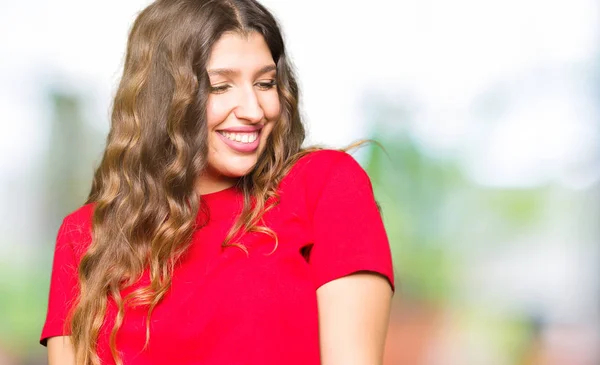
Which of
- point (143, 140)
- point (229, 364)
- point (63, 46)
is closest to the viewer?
point (229, 364)

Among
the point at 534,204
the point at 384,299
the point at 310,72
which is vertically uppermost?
the point at 310,72

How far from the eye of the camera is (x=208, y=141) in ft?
6.95

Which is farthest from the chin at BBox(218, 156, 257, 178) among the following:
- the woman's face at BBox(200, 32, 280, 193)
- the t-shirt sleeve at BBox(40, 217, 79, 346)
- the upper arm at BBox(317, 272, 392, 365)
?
the t-shirt sleeve at BBox(40, 217, 79, 346)

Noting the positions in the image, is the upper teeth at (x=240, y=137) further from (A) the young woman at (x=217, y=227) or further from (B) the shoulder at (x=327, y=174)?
(B) the shoulder at (x=327, y=174)

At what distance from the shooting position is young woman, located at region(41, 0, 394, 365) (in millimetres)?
2006

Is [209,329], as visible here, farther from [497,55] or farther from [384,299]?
[497,55]

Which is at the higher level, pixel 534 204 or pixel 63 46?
pixel 63 46

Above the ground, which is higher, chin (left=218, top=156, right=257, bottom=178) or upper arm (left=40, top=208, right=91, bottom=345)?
chin (left=218, top=156, right=257, bottom=178)

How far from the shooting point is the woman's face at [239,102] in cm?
208

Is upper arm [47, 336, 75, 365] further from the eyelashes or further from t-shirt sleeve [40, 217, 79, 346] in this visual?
the eyelashes

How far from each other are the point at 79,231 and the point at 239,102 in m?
0.56

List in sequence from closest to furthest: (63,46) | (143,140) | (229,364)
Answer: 1. (229,364)
2. (143,140)
3. (63,46)

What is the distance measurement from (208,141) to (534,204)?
2.12 m

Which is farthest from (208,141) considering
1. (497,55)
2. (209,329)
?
(497,55)
